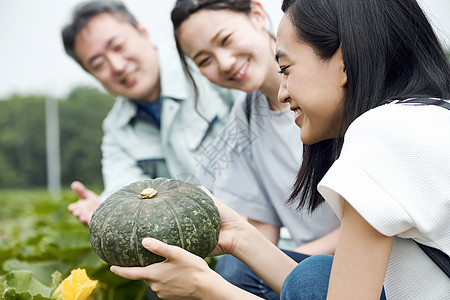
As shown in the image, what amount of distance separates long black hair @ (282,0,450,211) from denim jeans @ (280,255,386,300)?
1.28ft

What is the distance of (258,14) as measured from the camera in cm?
270

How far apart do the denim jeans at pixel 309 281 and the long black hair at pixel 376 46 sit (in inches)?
15.3

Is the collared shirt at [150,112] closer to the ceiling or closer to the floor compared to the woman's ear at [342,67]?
closer to the floor

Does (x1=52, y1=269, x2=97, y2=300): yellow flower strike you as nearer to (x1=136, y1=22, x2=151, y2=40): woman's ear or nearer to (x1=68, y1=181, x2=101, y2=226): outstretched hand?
(x1=68, y1=181, x2=101, y2=226): outstretched hand

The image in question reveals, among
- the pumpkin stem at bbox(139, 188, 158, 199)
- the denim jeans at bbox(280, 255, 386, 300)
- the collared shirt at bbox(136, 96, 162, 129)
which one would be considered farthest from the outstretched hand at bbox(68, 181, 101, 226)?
the denim jeans at bbox(280, 255, 386, 300)

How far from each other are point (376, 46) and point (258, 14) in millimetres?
1313

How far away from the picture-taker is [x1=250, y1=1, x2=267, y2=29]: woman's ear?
268 centimetres

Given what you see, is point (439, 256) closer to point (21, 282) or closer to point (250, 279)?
point (250, 279)

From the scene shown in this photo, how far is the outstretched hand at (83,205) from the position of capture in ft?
8.97

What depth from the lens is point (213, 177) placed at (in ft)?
9.49

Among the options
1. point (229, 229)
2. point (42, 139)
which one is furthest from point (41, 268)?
point (42, 139)

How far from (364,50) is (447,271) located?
0.64 m

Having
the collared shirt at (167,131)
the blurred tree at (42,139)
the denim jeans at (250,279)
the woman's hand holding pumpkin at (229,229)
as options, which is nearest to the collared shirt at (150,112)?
the collared shirt at (167,131)

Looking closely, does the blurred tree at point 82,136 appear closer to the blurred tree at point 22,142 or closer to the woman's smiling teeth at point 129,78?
the blurred tree at point 22,142
